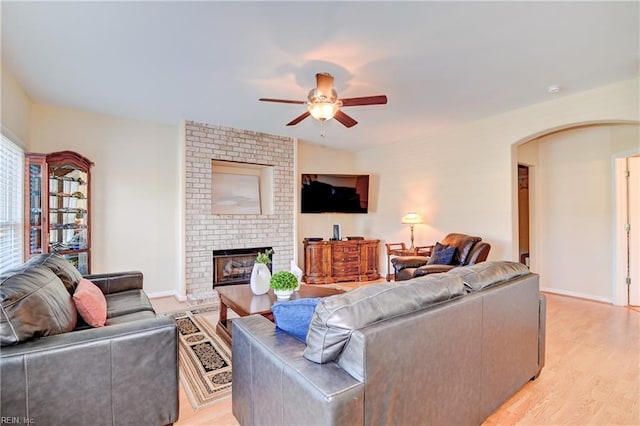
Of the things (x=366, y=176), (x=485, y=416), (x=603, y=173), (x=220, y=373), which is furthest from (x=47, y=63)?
(x=603, y=173)

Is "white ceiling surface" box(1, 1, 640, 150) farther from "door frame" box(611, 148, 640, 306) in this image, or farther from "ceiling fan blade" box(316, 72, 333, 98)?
"door frame" box(611, 148, 640, 306)

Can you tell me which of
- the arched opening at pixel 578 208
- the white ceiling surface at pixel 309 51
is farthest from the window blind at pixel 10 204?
the arched opening at pixel 578 208

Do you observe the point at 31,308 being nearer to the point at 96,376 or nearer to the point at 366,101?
the point at 96,376

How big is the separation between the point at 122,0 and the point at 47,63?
4.75 ft

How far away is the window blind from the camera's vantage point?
3.02 m

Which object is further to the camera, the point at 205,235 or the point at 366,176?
the point at 366,176

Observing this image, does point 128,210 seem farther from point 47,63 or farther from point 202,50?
point 202,50

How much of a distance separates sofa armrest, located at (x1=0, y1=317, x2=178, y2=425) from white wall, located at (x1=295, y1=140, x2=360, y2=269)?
4.17 meters

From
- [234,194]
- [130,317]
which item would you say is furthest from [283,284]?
[234,194]

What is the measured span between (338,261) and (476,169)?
2.73 m

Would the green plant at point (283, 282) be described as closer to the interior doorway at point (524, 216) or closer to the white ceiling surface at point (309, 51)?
the white ceiling surface at point (309, 51)

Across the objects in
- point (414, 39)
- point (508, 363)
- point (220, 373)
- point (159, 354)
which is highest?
point (414, 39)

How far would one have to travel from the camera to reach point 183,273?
4.59 m

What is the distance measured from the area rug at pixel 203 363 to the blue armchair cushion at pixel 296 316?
1018 millimetres
